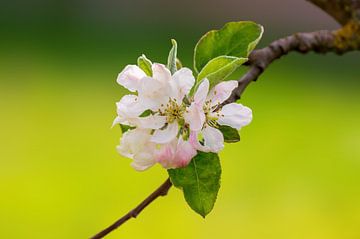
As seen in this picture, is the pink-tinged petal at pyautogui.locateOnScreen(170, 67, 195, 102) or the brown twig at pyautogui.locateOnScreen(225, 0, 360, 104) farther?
the brown twig at pyautogui.locateOnScreen(225, 0, 360, 104)

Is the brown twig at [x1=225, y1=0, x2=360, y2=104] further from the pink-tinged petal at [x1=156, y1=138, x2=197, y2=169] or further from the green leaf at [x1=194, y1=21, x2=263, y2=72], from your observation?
the pink-tinged petal at [x1=156, y1=138, x2=197, y2=169]

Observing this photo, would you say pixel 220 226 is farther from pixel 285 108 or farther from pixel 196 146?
pixel 196 146

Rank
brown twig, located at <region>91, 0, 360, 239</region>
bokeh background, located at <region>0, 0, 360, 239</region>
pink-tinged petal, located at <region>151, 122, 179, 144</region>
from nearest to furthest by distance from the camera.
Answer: pink-tinged petal, located at <region>151, 122, 179, 144</region>, brown twig, located at <region>91, 0, 360, 239</region>, bokeh background, located at <region>0, 0, 360, 239</region>

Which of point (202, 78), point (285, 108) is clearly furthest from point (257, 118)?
point (202, 78)

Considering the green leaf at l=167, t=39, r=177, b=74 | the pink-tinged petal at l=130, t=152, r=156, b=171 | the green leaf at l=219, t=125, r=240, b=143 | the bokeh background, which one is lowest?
the bokeh background

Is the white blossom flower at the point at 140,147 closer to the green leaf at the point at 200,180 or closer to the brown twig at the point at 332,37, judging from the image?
the green leaf at the point at 200,180

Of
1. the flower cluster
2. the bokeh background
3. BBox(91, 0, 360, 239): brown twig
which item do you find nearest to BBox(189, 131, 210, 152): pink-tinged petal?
the flower cluster
